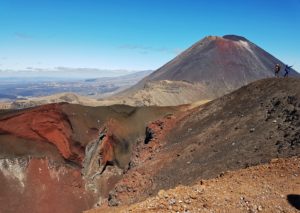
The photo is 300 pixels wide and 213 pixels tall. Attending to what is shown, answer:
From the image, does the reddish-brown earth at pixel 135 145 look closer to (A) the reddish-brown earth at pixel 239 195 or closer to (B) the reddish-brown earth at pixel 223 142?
(B) the reddish-brown earth at pixel 223 142

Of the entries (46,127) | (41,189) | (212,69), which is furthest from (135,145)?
(212,69)

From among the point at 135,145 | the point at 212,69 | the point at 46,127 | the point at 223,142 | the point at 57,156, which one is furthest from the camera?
the point at 212,69

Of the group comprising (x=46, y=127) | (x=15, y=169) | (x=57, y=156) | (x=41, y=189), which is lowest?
(x=41, y=189)

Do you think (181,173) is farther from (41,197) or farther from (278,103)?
(41,197)

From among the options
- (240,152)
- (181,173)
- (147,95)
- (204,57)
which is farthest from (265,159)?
(204,57)

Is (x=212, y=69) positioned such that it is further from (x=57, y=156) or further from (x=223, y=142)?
(x=223, y=142)

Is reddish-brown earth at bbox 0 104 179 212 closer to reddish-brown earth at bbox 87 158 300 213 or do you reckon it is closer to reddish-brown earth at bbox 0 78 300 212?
reddish-brown earth at bbox 0 78 300 212

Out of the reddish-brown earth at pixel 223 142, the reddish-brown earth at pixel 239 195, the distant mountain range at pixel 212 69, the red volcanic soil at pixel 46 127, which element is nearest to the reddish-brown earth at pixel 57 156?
the red volcanic soil at pixel 46 127
